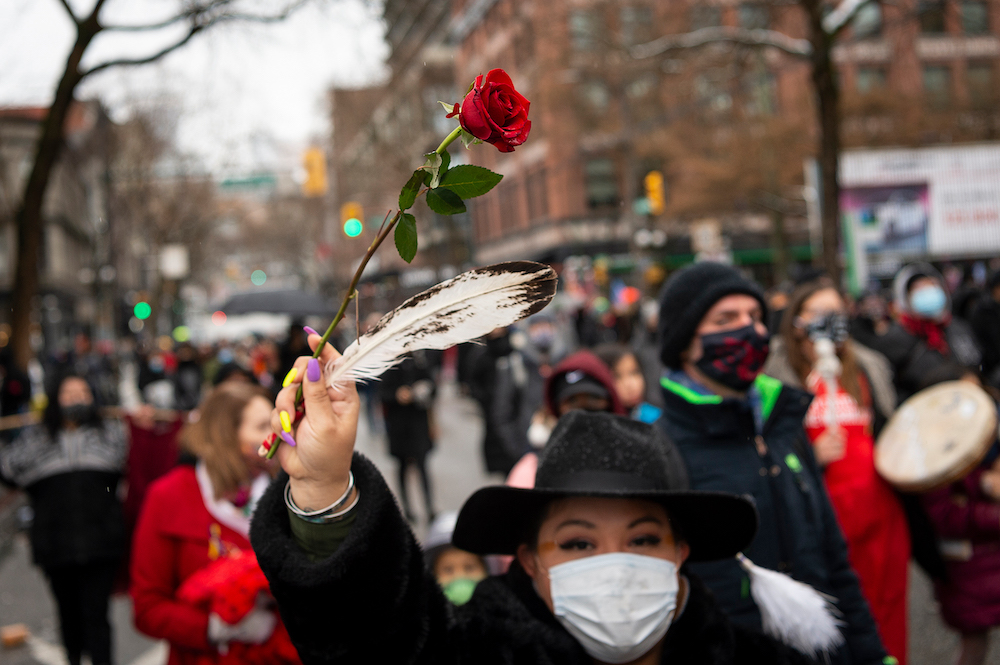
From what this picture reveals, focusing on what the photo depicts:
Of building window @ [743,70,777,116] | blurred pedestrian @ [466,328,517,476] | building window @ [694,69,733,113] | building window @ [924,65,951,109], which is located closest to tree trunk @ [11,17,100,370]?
blurred pedestrian @ [466,328,517,476]

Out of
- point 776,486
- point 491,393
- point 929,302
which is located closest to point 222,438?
point 776,486

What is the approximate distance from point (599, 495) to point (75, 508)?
3.79 m

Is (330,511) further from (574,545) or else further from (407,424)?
(407,424)

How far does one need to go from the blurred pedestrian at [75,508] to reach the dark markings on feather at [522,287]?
4104 mm

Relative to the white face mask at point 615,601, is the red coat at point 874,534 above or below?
below

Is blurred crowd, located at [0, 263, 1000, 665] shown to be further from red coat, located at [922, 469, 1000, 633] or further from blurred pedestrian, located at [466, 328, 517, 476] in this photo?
blurred pedestrian, located at [466, 328, 517, 476]

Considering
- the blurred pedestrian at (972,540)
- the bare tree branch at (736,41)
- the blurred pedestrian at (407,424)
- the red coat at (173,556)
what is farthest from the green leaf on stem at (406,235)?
the bare tree branch at (736,41)

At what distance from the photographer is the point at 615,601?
6.00ft

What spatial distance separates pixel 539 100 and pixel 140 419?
865 inches

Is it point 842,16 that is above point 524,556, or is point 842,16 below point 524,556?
above

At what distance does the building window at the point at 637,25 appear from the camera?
1835 cm

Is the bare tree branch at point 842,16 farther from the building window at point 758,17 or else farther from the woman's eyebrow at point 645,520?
the woman's eyebrow at point 645,520

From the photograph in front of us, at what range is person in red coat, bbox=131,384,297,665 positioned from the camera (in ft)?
9.59

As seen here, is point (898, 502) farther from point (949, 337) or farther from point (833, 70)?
point (833, 70)
